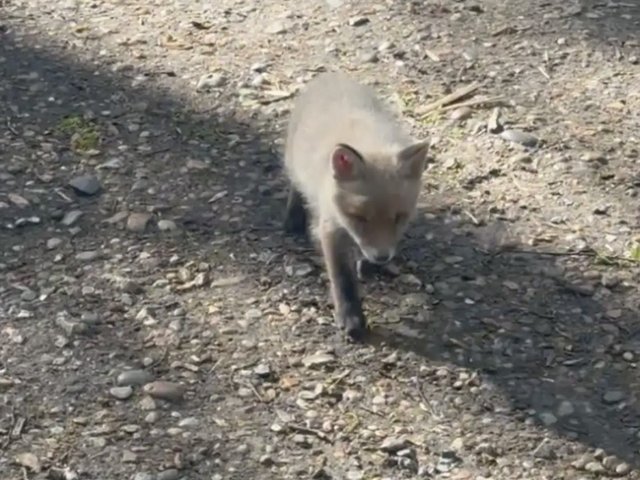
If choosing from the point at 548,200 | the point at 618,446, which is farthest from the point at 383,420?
the point at 548,200

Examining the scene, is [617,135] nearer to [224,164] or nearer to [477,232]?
[477,232]

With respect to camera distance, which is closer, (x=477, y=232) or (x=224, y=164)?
(x=477, y=232)

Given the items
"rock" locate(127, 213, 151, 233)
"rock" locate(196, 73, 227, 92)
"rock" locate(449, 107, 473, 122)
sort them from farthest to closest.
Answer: "rock" locate(196, 73, 227, 92)
"rock" locate(449, 107, 473, 122)
"rock" locate(127, 213, 151, 233)

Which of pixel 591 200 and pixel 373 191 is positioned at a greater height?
pixel 373 191

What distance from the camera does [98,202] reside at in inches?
211

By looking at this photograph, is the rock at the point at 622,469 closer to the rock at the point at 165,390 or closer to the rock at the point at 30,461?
the rock at the point at 165,390

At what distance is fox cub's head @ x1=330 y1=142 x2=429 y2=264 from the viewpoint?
14.8ft

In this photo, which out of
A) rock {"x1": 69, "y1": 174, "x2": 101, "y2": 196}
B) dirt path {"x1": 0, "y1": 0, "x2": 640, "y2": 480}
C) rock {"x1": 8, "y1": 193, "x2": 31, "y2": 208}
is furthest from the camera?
rock {"x1": 69, "y1": 174, "x2": 101, "y2": 196}

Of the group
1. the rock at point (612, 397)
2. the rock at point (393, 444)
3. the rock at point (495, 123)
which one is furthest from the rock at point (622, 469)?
the rock at point (495, 123)

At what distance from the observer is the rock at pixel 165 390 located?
14.0 ft

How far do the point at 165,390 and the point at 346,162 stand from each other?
1.01 meters

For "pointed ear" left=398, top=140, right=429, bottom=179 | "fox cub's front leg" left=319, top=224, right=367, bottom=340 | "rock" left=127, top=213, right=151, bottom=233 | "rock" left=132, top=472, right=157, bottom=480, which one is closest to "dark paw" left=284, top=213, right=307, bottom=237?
"fox cub's front leg" left=319, top=224, right=367, bottom=340

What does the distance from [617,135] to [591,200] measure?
610mm

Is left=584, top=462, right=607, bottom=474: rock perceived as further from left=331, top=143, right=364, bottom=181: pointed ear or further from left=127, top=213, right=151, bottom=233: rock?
left=127, top=213, right=151, bottom=233: rock
